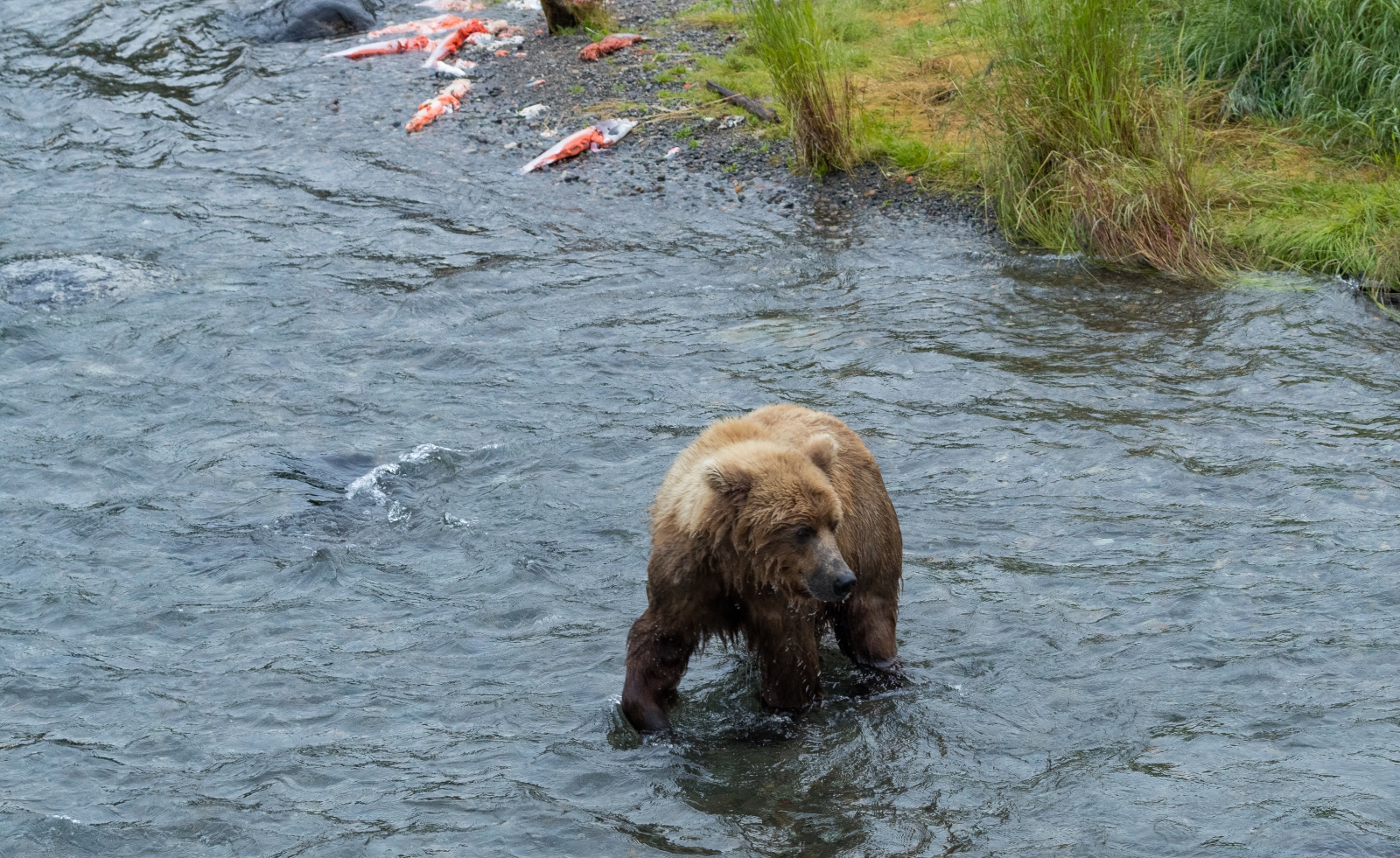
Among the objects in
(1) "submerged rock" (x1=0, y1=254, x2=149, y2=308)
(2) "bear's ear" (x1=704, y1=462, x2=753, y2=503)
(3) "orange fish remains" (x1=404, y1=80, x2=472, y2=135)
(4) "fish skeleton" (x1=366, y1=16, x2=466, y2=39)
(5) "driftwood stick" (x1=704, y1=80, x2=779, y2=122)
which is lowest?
(1) "submerged rock" (x1=0, y1=254, x2=149, y2=308)

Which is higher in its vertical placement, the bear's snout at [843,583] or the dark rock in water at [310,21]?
the dark rock in water at [310,21]

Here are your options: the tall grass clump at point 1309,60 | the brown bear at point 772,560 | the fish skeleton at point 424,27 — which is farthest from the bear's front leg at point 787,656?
the fish skeleton at point 424,27

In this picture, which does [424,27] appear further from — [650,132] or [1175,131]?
[1175,131]

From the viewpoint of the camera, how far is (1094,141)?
901 cm

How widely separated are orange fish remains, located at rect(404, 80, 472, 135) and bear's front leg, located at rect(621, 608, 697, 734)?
8.61m

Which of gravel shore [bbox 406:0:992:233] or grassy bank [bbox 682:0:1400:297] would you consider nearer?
grassy bank [bbox 682:0:1400:297]

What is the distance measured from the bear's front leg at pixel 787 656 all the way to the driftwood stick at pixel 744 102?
712 centimetres

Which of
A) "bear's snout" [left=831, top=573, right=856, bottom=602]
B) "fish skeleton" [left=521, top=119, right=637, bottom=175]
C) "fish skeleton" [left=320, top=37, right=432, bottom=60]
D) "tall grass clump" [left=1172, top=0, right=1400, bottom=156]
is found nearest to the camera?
"bear's snout" [left=831, top=573, right=856, bottom=602]

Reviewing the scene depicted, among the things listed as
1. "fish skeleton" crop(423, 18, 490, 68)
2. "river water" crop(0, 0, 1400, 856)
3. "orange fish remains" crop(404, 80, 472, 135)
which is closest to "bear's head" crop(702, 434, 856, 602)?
"river water" crop(0, 0, 1400, 856)

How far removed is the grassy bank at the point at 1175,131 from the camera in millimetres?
8711

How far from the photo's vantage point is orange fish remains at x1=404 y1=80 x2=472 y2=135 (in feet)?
40.2

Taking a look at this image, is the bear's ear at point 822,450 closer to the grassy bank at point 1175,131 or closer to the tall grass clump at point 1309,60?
the grassy bank at point 1175,131

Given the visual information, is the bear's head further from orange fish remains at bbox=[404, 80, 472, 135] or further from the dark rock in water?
the dark rock in water

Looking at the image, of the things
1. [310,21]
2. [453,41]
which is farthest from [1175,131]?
[310,21]
